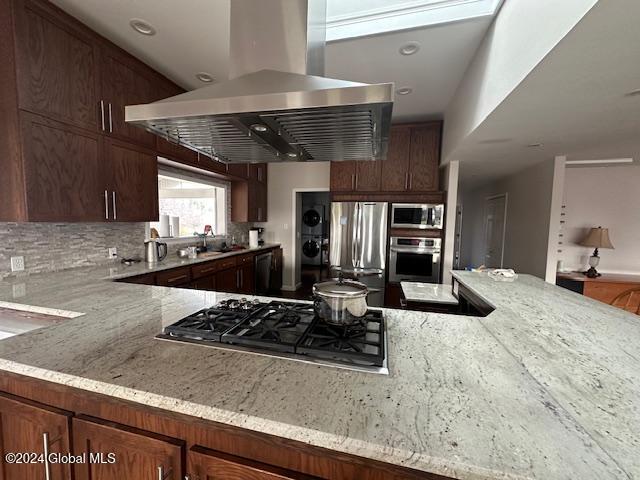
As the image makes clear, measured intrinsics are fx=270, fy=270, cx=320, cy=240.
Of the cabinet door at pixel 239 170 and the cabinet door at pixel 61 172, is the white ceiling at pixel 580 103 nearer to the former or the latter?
the cabinet door at pixel 61 172

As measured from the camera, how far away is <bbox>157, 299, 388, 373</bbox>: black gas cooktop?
0.80 m

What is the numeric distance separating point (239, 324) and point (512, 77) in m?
1.87

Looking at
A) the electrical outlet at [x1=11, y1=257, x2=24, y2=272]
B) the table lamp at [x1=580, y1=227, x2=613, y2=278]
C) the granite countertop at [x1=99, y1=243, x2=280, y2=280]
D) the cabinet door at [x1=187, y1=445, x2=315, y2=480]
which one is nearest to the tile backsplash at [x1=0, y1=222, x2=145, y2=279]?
the electrical outlet at [x1=11, y1=257, x2=24, y2=272]

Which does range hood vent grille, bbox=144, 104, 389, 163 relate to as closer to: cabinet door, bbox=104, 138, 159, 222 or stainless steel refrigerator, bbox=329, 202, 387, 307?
cabinet door, bbox=104, 138, 159, 222

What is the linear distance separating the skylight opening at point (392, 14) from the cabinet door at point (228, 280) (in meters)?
2.60

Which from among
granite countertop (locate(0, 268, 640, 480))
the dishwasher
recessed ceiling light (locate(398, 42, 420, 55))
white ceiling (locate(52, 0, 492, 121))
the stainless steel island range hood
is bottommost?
the dishwasher

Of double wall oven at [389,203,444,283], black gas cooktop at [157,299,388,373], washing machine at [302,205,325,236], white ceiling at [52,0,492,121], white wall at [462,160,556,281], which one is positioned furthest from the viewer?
washing machine at [302,205,325,236]

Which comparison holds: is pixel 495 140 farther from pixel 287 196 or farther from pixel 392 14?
pixel 287 196

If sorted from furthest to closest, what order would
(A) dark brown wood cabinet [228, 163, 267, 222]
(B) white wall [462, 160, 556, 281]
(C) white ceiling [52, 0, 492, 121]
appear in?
(A) dark brown wood cabinet [228, 163, 267, 222]
(B) white wall [462, 160, 556, 281]
(C) white ceiling [52, 0, 492, 121]

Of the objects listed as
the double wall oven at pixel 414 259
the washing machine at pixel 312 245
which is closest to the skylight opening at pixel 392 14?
the double wall oven at pixel 414 259

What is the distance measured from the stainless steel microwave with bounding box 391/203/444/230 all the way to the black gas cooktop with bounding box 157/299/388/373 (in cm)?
254

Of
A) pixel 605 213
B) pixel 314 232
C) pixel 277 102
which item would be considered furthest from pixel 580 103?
pixel 314 232

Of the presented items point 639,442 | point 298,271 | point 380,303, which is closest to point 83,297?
point 639,442

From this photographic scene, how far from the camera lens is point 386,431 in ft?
1.79
